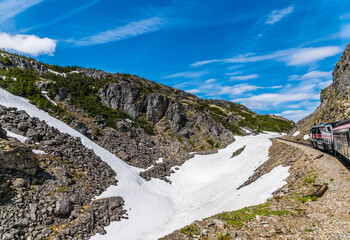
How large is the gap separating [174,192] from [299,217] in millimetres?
27194

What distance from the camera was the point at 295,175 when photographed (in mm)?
20531

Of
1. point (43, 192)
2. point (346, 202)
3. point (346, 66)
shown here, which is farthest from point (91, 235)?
point (346, 66)

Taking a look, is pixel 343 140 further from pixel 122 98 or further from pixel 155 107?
pixel 122 98

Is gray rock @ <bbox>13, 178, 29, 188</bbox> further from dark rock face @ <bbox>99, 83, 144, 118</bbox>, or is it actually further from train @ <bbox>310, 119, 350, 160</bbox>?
dark rock face @ <bbox>99, 83, 144, 118</bbox>

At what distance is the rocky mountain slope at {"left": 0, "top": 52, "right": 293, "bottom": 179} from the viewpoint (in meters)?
41.6

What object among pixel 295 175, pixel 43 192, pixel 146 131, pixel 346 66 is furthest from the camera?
pixel 146 131

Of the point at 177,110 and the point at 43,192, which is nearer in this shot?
the point at 43,192

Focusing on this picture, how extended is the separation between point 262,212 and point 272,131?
4939 inches

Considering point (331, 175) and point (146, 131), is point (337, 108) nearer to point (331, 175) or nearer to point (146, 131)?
point (331, 175)

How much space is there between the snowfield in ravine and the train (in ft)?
20.9

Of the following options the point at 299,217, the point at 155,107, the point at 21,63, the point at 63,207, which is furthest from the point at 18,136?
the point at 21,63

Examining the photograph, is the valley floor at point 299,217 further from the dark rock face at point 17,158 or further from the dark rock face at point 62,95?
the dark rock face at point 62,95

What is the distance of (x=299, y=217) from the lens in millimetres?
11828

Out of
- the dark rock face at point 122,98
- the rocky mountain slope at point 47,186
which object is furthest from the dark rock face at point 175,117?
the rocky mountain slope at point 47,186
